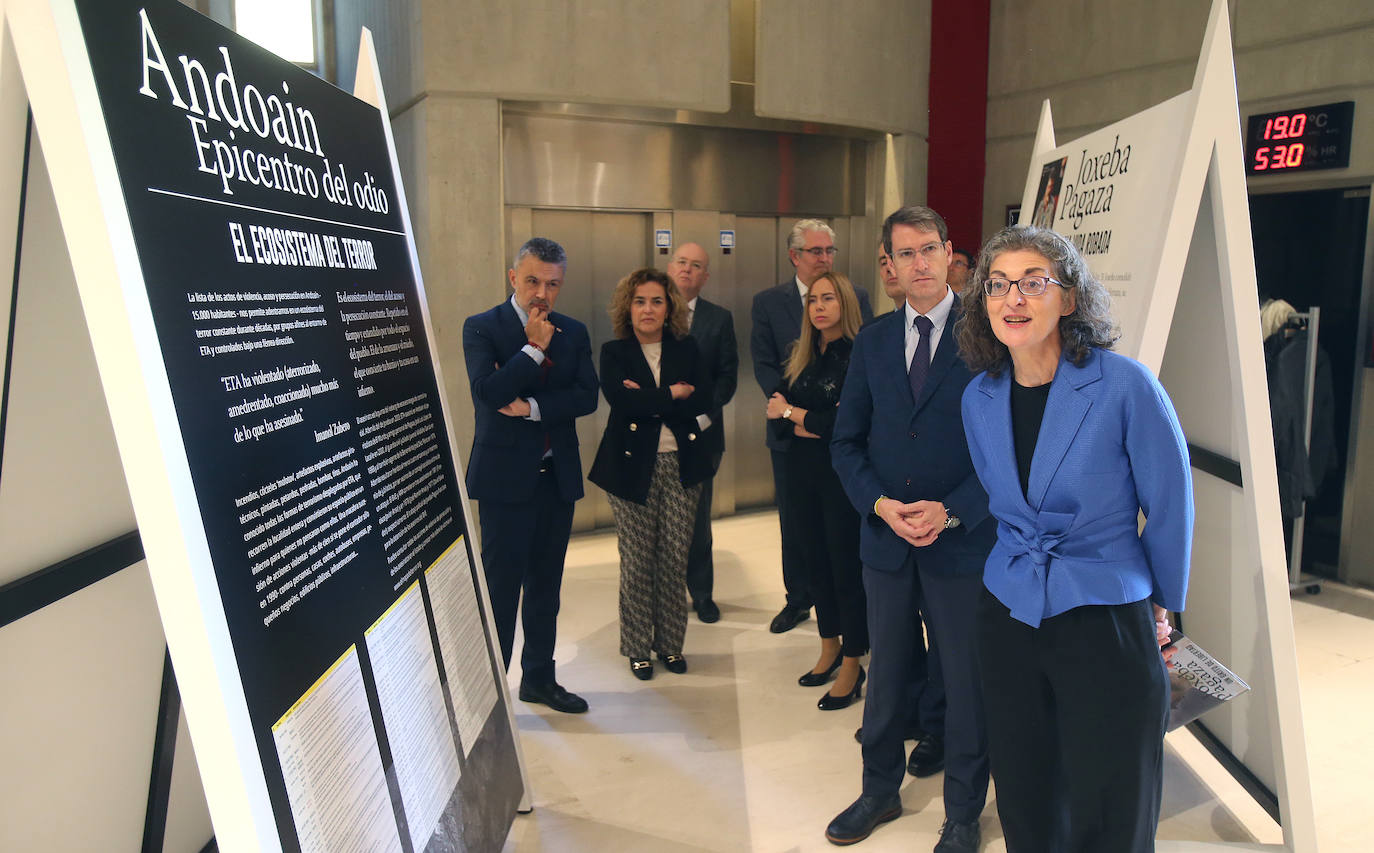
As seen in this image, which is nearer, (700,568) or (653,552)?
(653,552)

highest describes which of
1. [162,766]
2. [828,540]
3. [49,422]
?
[49,422]

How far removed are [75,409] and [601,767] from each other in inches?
79.3

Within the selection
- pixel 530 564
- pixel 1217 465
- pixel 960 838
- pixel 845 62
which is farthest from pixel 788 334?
pixel 845 62

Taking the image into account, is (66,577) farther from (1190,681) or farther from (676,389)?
(1190,681)

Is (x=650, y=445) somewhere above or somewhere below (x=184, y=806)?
above

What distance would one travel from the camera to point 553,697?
3578mm

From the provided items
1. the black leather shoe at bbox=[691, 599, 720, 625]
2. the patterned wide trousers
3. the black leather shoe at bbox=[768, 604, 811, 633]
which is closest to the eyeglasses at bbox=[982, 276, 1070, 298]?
the patterned wide trousers

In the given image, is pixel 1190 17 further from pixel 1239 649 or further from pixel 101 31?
pixel 101 31

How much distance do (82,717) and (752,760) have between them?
2047 mm

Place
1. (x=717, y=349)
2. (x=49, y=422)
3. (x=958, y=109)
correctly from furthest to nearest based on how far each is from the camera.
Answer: (x=958, y=109) < (x=717, y=349) < (x=49, y=422)

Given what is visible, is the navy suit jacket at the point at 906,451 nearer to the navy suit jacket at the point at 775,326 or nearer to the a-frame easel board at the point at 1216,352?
the a-frame easel board at the point at 1216,352

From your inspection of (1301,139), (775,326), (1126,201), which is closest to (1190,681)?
(1126,201)

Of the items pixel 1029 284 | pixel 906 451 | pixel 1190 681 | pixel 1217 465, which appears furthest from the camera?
pixel 1217 465

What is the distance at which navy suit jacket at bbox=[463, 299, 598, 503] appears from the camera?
319cm
